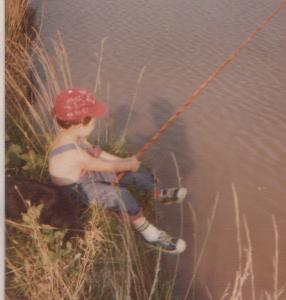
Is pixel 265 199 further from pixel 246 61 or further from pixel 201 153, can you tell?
pixel 246 61

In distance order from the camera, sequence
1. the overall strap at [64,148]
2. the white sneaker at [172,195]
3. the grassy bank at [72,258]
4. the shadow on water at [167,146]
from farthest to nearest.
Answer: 1. the shadow on water at [167,146]
2. the white sneaker at [172,195]
3. the overall strap at [64,148]
4. the grassy bank at [72,258]

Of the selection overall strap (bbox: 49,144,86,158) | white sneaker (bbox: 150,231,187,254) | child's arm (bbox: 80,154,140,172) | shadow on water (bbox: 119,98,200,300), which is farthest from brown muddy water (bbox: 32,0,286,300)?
overall strap (bbox: 49,144,86,158)

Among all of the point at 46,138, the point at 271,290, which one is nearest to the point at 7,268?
the point at 46,138

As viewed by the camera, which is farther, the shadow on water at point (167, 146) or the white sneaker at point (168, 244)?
the shadow on water at point (167, 146)

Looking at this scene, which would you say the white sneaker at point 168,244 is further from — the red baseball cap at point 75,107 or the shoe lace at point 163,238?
the red baseball cap at point 75,107

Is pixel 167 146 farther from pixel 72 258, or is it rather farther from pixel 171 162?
pixel 72 258

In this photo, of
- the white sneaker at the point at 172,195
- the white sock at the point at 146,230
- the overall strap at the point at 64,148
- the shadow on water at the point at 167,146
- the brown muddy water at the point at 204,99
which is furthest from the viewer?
the shadow on water at the point at 167,146

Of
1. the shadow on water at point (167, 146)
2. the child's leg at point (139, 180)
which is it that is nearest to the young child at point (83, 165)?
the child's leg at point (139, 180)
